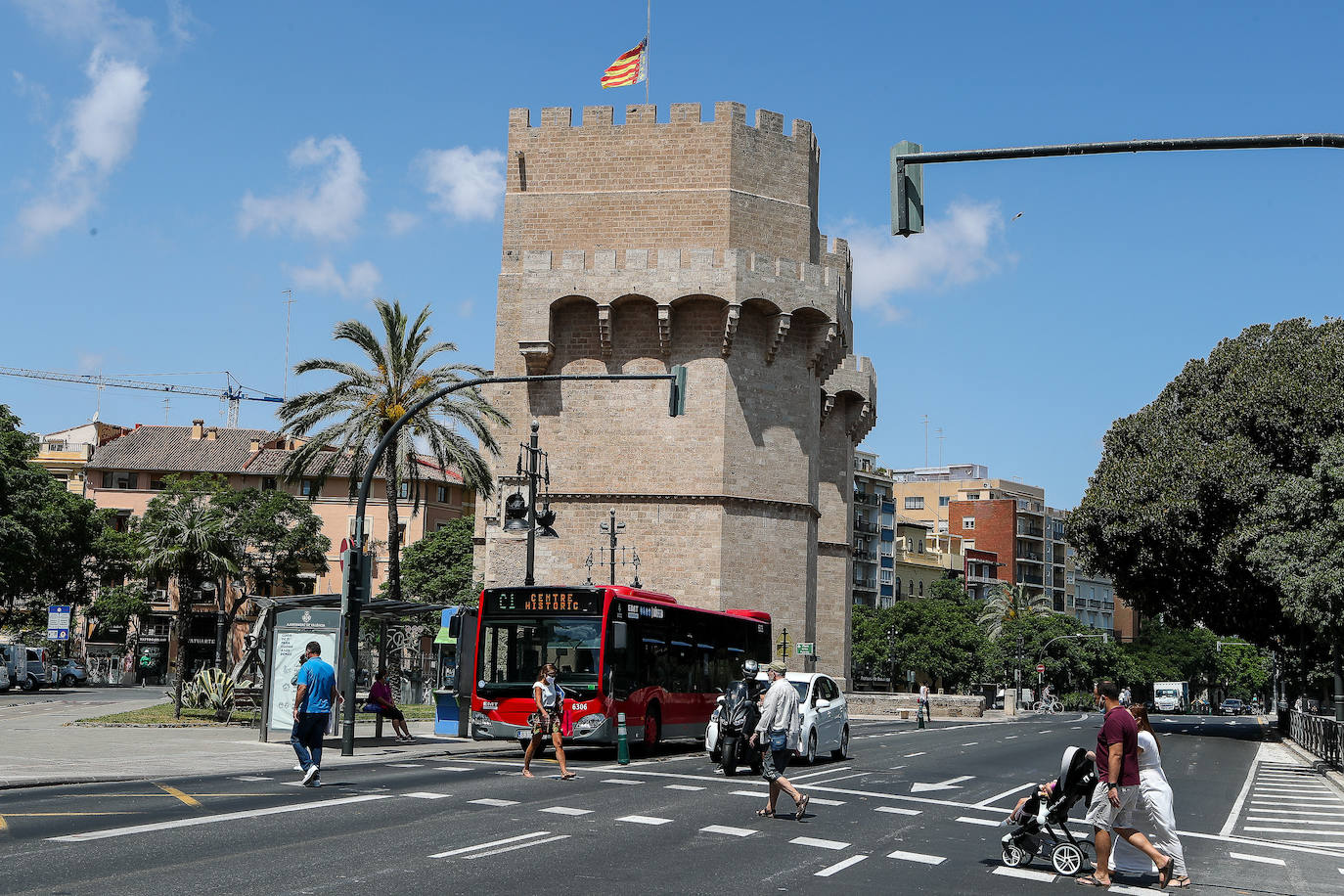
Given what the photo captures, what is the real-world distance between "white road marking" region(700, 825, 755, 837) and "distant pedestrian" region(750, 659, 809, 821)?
91cm

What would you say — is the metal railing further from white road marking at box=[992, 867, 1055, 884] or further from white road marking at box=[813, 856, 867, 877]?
white road marking at box=[813, 856, 867, 877]

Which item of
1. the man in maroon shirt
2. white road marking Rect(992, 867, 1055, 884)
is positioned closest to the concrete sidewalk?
white road marking Rect(992, 867, 1055, 884)

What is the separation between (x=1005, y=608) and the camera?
10556cm

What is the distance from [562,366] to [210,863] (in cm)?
3173

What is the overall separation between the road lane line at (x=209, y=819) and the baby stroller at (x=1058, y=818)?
6760mm

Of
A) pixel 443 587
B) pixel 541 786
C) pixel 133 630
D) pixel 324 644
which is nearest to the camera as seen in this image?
pixel 541 786

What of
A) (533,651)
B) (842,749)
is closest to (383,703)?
(533,651)

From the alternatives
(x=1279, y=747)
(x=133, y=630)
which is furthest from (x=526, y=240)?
(x=133, y=630)

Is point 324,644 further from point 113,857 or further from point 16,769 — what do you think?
point 113,857

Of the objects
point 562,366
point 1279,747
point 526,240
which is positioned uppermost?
point 526,240

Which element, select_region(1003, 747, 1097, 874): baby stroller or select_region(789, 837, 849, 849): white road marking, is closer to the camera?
select_region(1003, 747, 1097, 874): baby stroller

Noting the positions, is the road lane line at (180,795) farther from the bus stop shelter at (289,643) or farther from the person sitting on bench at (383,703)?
the person sitting on bench at (383,703)

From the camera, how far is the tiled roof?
290ft

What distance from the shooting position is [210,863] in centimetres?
950
